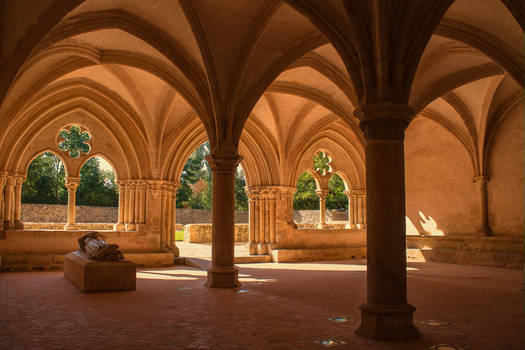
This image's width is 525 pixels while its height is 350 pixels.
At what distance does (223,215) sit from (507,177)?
10.7 m

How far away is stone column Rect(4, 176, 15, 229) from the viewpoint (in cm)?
1395

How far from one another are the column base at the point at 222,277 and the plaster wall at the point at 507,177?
33.7ft

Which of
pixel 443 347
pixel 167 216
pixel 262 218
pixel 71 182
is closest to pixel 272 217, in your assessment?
pixel 262 218

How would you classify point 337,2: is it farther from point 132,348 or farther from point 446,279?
point 446,279

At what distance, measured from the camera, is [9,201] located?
14.0 metres

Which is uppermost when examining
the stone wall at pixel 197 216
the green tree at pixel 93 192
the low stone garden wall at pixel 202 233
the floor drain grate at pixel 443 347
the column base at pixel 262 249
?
the green tree at pixel 93 192

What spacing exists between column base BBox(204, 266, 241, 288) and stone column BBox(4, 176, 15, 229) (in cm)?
817

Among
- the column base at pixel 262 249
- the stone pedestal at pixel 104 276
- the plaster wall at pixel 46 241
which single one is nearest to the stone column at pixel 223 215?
the stone pedestal at pixel 104 276

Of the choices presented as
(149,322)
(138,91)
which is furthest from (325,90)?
(149,322)

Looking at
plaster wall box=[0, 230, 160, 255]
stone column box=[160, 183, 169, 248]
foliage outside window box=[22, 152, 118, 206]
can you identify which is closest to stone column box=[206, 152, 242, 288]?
plaster wall box=[0, 230, 160, 255]

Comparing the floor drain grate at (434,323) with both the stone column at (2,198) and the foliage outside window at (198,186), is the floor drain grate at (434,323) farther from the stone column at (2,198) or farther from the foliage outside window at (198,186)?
the foliage outside window at (198,186)

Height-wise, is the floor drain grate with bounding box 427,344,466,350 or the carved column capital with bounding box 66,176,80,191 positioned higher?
the carved column capital with bounding box 66,176,80,191

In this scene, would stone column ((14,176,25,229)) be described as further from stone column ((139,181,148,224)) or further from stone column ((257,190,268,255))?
stone column ((257,190,268,255))

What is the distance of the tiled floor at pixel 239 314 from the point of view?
461 centimetres
